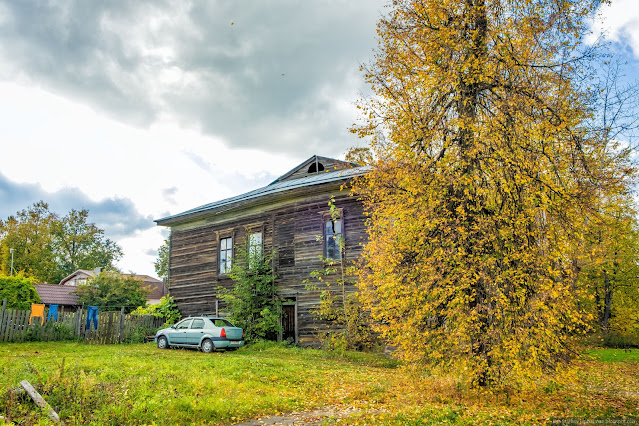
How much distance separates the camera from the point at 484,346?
8492mm

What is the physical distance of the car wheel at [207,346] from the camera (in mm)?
18062

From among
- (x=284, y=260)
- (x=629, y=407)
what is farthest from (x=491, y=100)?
(x=284, y=260)

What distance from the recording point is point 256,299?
67.9ft

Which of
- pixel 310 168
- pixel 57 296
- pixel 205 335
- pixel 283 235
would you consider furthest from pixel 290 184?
pixel 57 296

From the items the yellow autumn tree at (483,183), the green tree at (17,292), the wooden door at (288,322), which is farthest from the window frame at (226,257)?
the yellow autumn tree at (483,183)

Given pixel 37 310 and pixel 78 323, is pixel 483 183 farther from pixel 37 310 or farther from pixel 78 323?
pixel 37 310

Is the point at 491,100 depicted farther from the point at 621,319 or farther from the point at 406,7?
A: the point at 621,319

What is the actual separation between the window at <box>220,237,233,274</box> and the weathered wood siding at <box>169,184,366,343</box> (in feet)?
1.07

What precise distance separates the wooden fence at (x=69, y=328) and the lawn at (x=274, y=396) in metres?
10.8

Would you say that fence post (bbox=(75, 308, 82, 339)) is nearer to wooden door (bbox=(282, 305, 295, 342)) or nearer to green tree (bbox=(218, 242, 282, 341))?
green tree (bbox=(218, 242, 282, 341))

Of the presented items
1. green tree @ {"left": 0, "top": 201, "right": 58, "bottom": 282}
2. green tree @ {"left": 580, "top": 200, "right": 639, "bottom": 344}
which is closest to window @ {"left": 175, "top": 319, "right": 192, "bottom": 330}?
green tree @ {"left": 580, "top": 200, "right": 639, "bottom": 344}

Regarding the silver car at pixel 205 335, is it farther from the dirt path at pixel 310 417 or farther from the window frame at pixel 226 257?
the dirt path at pixel 310 417

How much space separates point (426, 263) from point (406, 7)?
622 cm

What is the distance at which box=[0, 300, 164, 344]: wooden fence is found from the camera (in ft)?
63.3
